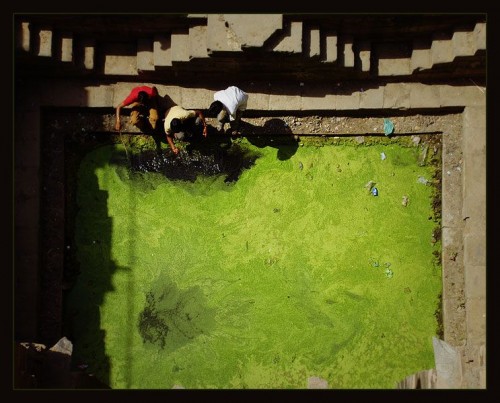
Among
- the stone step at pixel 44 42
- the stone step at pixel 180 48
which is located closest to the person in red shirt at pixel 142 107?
the stone step at pixel 180 48

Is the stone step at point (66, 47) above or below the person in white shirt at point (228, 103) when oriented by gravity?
above

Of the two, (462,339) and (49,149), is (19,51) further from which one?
(462,339)

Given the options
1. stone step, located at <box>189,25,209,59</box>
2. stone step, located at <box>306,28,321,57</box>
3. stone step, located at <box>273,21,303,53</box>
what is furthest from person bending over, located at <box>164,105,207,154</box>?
stone step, located at <box>306,28,321,57</box>

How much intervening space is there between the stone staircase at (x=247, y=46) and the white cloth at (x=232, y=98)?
0.37 meters

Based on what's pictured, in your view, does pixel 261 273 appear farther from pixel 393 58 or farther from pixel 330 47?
pixel 393 58

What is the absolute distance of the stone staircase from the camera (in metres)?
5.48

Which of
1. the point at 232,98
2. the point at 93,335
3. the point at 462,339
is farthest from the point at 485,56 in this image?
the point at 93,335

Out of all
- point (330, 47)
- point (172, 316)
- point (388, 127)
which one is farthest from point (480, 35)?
point (172, 316)

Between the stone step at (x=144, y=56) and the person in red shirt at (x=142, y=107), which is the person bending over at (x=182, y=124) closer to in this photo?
the person in red shirt at (x=142, y=107)

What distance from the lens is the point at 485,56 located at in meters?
5.68

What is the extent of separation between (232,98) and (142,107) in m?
1.12

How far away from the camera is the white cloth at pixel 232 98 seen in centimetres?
563

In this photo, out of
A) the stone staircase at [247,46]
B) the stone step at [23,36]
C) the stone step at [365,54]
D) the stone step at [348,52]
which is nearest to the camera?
the stone staircase at [247,46]

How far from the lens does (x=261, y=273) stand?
6.28 meters
